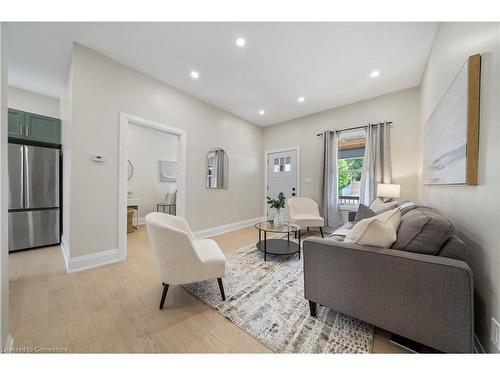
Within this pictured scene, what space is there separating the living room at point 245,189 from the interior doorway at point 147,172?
0.12ft

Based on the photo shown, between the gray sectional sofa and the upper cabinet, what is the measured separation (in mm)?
4150

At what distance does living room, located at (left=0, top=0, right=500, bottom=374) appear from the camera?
108cm

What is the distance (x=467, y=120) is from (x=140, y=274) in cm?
322

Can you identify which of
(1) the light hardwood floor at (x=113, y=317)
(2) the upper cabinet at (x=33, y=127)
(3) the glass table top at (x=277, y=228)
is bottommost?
(1) the light hardwood floor at (x=113, y=317)

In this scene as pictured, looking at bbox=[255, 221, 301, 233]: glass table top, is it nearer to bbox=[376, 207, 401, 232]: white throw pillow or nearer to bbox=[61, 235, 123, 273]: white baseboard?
bbox=[376, 207, 401, 232]: white throw pillow

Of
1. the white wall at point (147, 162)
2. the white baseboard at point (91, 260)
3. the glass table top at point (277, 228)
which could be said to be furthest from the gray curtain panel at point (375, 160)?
the white wall at point (147, 162)

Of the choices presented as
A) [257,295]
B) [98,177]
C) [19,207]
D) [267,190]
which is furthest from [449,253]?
[19,207]

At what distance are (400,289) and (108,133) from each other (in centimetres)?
333

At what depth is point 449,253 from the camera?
1.04 metres

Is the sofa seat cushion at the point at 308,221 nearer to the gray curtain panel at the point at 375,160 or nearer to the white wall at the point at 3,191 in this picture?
the gray curtain panel at the point at 375,160

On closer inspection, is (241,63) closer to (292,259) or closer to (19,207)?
(292,259)

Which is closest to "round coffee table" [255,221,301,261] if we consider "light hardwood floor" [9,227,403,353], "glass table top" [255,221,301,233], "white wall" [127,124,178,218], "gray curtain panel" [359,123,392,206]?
"glass table top" [255,221,301,233]

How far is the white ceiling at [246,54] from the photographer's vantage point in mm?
1922
